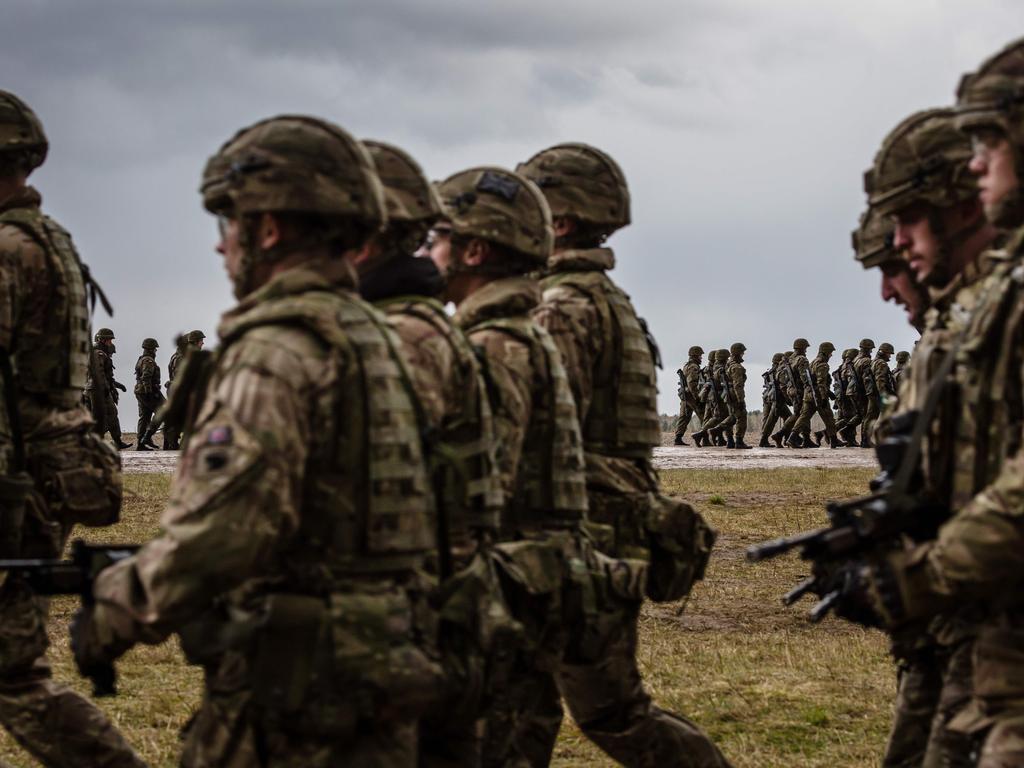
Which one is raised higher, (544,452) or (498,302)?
(498,302)

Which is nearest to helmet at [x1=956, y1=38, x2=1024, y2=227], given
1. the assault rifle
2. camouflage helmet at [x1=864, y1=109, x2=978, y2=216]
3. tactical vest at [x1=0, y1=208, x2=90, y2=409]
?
the assault rifle

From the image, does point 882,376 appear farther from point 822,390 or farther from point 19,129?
point 19,129

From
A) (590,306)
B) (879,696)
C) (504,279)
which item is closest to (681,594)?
(590,306)

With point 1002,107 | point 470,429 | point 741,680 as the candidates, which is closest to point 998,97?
point 1002,107

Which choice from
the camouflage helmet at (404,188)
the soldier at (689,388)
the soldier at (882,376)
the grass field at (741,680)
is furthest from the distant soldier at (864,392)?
the camouflage helmet at (404,188)

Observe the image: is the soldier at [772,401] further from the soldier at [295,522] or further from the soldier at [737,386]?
the soldier at [295,522]

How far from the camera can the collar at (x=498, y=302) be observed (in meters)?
6.20

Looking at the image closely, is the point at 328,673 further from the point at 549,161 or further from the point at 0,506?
the point at 549,161

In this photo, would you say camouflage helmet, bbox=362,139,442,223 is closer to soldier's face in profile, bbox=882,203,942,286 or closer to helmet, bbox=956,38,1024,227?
soldier's face in profile, bbox=882,203,942,286

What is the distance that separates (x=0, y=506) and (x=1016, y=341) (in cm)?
401

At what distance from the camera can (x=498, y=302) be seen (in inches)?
244

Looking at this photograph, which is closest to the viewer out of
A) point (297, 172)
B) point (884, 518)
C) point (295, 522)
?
point (295, 522)

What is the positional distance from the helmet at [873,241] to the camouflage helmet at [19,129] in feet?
11.8

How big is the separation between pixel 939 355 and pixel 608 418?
2.01 metres
